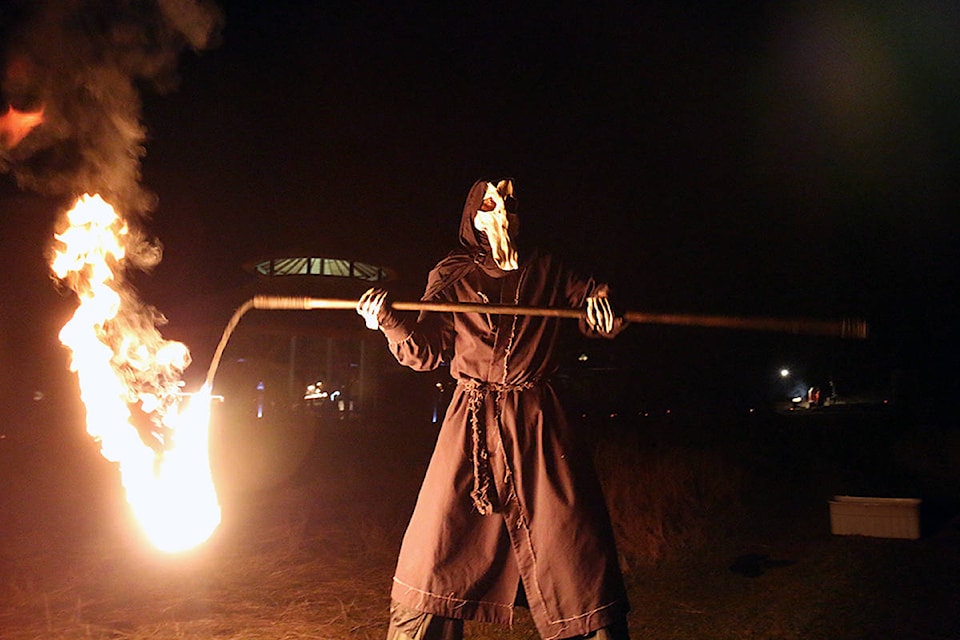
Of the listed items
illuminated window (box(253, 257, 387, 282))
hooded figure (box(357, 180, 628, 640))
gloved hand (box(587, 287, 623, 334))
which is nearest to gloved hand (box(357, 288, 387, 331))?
hooded figure (box(357, 180, 628, 640))

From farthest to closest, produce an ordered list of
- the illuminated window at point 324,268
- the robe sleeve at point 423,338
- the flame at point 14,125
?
the illuminated window at point 324,268
the flame at point 14,125
the robe sleeve at point 423,338

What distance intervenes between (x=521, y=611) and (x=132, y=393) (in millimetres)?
2687

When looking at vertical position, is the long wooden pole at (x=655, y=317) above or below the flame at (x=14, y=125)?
below

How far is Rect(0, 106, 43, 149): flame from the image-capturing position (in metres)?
4.81

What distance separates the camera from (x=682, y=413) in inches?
608

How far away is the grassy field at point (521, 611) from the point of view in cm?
449

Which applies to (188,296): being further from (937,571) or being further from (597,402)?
(937,571)

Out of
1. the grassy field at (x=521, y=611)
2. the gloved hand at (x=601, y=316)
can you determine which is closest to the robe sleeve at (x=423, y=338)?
the gloved hand at (x=601, y=316)

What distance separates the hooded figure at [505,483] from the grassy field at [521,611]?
1.68 metres

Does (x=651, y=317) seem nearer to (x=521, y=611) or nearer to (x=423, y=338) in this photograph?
(x=423, y=338)

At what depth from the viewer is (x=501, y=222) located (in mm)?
3197

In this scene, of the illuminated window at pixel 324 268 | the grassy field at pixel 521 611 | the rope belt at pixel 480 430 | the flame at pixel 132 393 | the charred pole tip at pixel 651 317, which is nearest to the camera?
the charred pole tip at pixel 651 317

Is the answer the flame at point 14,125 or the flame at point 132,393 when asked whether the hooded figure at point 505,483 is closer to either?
the flame at point 132,393

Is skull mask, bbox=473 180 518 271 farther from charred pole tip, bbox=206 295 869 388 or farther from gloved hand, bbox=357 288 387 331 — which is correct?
gloved hand, bbox=357 288 387 331
